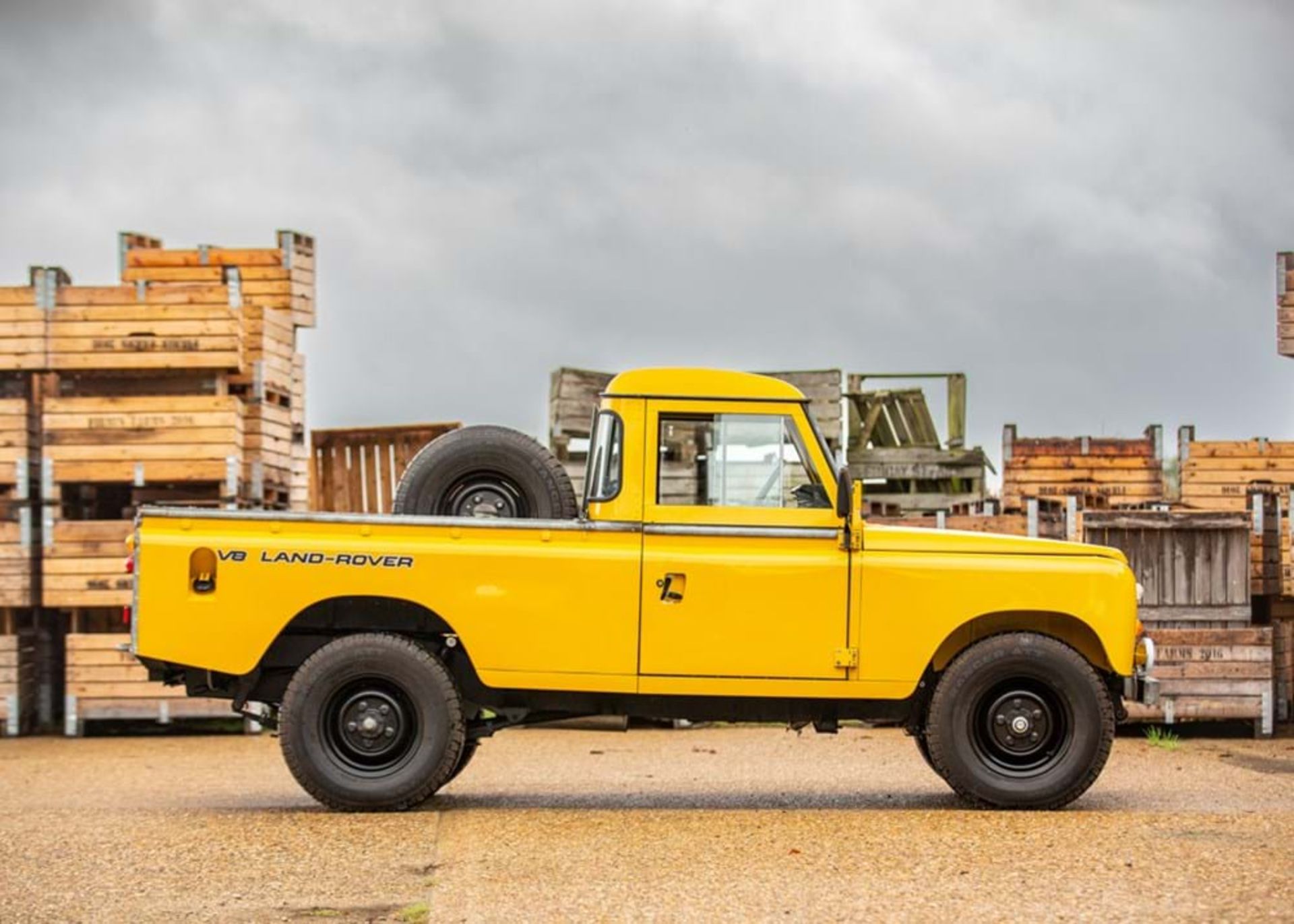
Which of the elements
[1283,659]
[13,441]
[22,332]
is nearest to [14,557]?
[13,441]

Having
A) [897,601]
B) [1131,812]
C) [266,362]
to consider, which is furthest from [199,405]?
[1131,812]

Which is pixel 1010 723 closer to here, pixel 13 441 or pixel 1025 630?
pixel 1025 630

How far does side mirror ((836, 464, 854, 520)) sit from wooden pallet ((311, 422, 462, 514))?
32.1ft

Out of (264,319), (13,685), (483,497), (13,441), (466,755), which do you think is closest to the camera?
(483,497)

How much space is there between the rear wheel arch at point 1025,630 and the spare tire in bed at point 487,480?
2.39 meters

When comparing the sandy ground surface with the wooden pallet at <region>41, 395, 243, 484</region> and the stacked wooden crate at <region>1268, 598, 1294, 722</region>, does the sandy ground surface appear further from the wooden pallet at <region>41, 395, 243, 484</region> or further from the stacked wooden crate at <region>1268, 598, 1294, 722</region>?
the wooden pallet at <region>41, 395, 243, 484</region>

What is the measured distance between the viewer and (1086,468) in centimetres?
2278

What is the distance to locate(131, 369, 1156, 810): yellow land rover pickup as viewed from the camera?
34.6 ft

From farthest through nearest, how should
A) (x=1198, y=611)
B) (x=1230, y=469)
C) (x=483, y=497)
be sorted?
(x=1230, y=469)
(x=1198, y=611)
(x=483, y=497)

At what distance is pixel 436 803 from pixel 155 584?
7.13ft

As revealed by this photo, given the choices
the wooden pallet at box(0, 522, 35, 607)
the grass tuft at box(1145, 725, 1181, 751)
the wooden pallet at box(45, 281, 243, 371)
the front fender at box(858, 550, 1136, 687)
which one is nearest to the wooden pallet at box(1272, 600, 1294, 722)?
the grass tuft at box(1145, 725, 1181, 751)

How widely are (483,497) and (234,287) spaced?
28.2 ft

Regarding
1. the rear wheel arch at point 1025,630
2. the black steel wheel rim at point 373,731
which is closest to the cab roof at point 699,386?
the rear wheel arch at point 1025,630

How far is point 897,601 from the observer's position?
34.8ft
